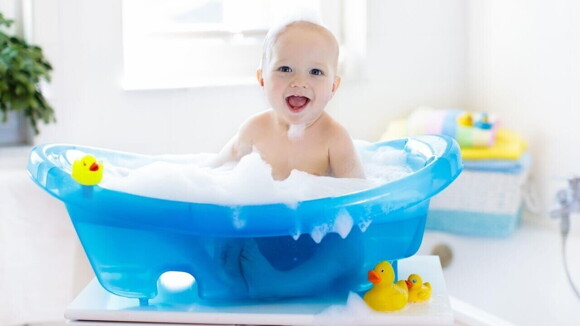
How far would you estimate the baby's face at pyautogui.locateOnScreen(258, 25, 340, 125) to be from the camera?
42.3 inches

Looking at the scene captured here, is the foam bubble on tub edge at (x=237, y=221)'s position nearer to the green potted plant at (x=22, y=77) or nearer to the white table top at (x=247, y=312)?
the white table top at (x=247, y=312)

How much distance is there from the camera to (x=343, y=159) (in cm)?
114

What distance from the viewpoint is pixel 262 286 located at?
992 mm

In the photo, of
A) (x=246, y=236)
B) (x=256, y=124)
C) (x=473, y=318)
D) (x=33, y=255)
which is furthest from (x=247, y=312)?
(x=33, y=255)

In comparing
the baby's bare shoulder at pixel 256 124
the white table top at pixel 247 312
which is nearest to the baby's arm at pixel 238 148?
the baby's bare shoulder at pixel 256 124

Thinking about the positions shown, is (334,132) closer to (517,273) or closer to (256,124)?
(256,124)

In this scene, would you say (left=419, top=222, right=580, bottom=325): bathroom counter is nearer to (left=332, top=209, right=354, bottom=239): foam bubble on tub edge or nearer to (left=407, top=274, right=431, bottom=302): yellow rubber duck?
(left=407, top=274, right=431, bottom=302): yellow rubber duck

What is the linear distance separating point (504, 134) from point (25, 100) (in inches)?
47.2

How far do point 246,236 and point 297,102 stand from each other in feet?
0.78

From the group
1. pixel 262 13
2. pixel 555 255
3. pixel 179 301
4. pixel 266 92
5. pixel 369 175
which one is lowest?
pixel 555 255

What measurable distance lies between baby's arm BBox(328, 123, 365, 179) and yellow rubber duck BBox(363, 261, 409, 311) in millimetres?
174

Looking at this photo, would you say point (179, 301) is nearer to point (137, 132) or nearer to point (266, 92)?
point (266, 92)

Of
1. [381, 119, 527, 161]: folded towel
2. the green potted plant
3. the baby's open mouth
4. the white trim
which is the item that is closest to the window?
the green potted plant

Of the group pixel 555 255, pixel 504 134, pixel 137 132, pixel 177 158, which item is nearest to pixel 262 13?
pixel 137 132
